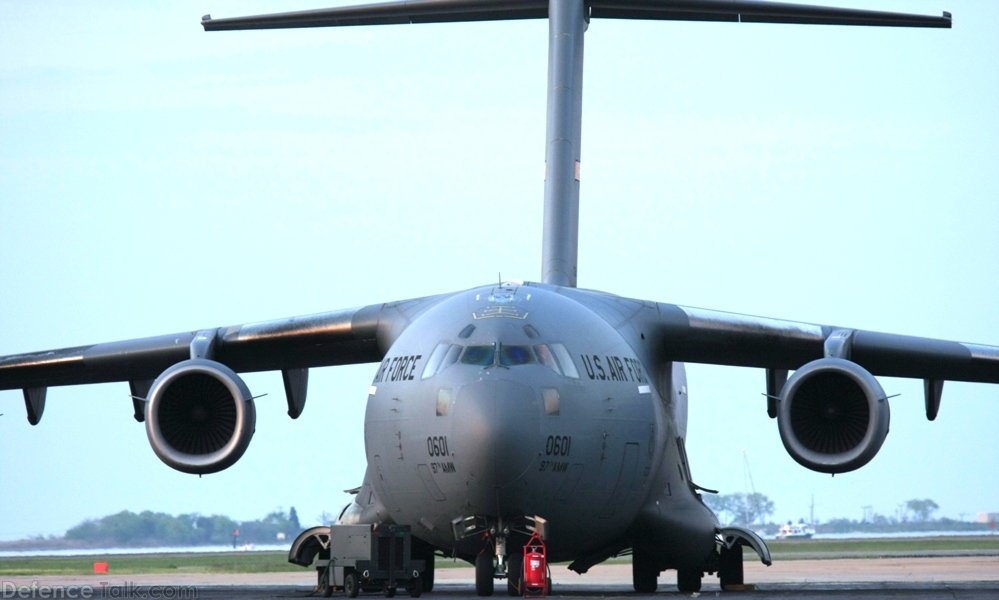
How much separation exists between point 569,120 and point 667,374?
11.9 ft

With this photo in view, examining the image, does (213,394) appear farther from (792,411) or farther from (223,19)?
(792,411)

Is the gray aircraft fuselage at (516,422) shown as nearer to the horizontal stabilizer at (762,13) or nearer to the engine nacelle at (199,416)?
the engine nacelle at (199,416)

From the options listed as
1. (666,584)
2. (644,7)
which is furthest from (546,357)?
(666,584)

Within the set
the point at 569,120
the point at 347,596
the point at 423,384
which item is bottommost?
the point at 347,596

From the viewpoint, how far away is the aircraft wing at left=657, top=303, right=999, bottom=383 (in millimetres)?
15906

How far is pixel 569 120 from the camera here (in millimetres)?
18062

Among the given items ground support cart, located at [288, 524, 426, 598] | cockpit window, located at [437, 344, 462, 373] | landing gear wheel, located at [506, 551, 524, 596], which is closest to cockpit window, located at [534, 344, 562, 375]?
cockpit window, located at [437, 344, 462, 373]

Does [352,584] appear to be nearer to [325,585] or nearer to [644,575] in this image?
[325,585]

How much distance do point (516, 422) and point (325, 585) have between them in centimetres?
354

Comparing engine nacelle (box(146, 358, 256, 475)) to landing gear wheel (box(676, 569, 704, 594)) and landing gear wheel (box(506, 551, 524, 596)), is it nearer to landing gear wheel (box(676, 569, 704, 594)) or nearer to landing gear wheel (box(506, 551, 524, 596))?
landing gear wheel (box(506, 551, 524, 596))

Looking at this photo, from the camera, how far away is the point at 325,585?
14508mm

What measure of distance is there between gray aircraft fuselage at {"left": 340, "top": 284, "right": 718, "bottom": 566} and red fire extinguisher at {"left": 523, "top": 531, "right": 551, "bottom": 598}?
0.69 ft

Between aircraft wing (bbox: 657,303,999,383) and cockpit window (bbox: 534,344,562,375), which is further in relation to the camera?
aircraft wing (bbox: 657,303,999,383)

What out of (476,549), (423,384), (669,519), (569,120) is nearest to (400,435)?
(423,384)
